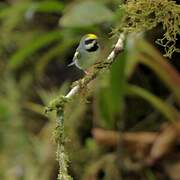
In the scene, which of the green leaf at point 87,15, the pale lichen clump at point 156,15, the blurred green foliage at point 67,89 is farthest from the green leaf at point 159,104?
the pale lichen clump at point 156,15

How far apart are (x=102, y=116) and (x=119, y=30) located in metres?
1.23

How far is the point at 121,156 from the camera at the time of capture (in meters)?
1.97

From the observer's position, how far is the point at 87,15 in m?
1.73

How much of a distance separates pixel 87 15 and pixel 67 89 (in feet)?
1.92

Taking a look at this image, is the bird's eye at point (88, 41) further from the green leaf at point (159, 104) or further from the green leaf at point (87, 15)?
the green leaf at point (159, 104)

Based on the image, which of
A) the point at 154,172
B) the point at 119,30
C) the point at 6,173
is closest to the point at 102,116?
the point at 154,172

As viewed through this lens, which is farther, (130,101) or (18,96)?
(18,96)

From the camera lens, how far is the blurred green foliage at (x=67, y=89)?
1860 millimetres

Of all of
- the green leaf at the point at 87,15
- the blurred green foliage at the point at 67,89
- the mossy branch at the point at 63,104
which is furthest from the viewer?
the blurred green foliage at the point at 67,89

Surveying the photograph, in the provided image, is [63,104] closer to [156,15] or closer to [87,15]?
[156,15]

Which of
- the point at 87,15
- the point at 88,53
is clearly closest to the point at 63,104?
the point at 88,53

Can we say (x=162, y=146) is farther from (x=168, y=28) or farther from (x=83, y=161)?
(x=168, y=28)

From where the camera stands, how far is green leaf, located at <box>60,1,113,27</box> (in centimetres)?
165

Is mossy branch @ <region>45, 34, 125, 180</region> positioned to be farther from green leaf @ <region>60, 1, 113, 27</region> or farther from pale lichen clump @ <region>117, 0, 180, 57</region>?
green leaf @ <region>60, 1, 113, 27</region>
